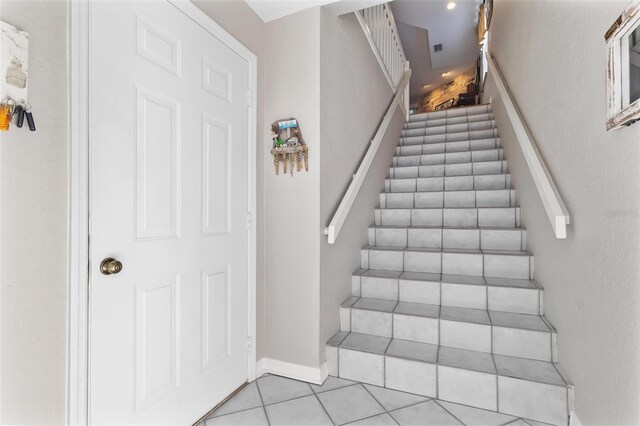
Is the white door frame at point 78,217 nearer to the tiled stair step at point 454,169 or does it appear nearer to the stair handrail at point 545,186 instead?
the stair handrail at point 545,186

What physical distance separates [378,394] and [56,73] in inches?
77.7

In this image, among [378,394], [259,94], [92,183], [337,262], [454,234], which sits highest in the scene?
[259,94]

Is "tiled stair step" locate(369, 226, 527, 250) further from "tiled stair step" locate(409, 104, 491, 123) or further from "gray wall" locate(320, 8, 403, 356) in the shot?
"tiled stair step" locate(409, 104, 491, 123)

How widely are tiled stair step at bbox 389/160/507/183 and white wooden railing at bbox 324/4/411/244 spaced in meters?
0.60

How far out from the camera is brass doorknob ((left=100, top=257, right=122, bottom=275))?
1074 millimetres

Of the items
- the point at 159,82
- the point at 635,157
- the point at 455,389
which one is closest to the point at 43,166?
the point at 159,82

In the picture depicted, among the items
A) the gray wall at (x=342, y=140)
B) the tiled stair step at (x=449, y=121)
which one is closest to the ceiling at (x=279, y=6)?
the gray wall at (x=342, y=140)

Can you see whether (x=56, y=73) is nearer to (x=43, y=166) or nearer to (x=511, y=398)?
(x=43, y=166)

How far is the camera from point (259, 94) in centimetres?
191

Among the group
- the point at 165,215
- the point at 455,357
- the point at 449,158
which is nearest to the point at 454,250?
the point at 455,357

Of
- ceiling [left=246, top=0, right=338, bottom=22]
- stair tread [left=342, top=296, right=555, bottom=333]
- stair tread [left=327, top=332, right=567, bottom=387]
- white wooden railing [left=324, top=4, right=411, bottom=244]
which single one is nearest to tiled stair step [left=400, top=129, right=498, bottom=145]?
white wooden railing [left=324, top=4, right=411, bottom=244]

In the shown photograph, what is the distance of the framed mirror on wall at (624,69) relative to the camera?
882 mm

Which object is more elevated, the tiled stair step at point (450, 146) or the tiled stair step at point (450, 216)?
the tiled stair step at point (450, 146)

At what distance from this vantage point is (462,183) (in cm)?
300
